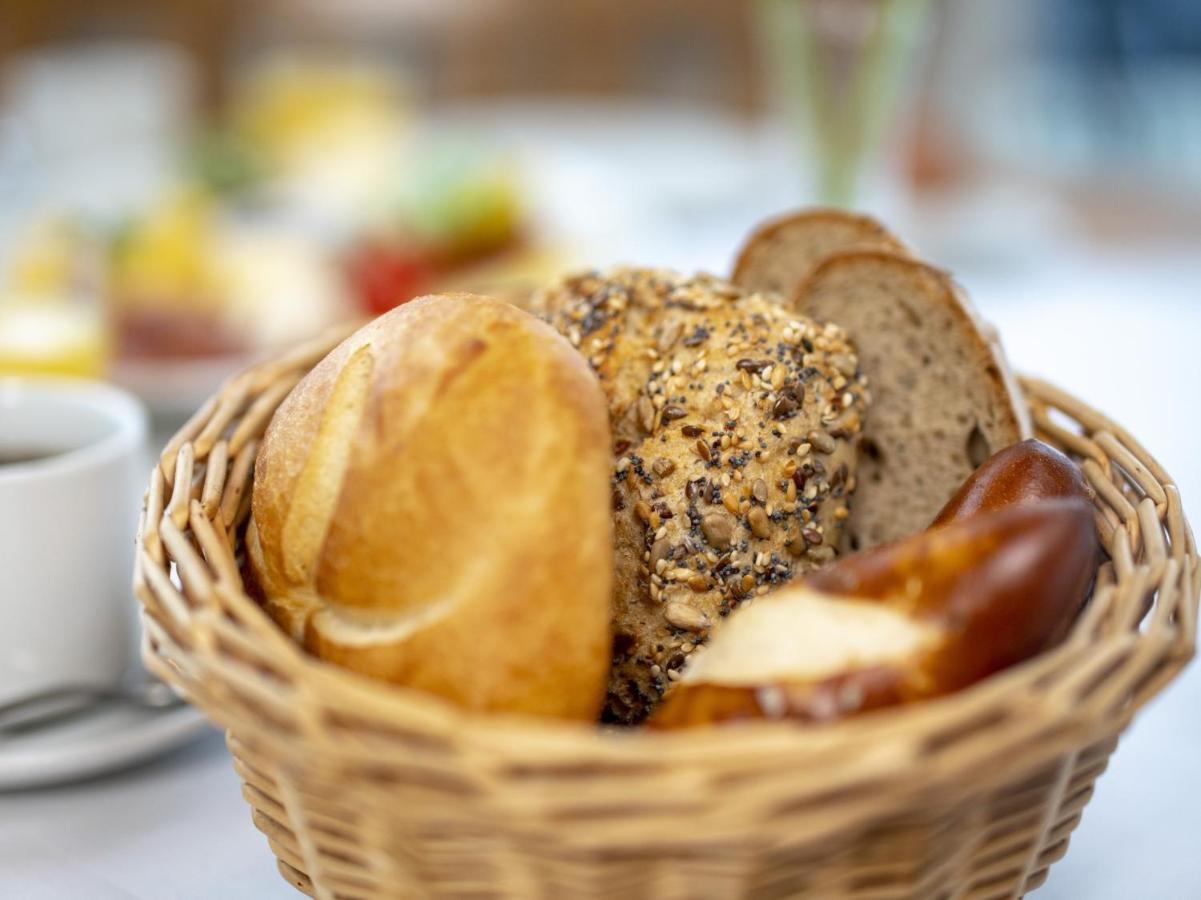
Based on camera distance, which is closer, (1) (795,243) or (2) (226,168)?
(1) (795,243)

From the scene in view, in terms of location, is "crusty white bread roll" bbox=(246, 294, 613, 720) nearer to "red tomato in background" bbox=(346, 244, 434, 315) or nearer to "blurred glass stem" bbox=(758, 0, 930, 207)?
"red tomato in background" bbox=(346, 244, 434, 315)

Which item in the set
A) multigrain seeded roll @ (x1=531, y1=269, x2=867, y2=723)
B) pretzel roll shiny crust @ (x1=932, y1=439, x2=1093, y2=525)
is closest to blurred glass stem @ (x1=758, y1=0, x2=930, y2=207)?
multigrain seeded roll @ (x1=531, y1=269, x2=867, y2=723)

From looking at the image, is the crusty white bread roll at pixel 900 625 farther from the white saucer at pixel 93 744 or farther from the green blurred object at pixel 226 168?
the green blurred object at pixel 226 168

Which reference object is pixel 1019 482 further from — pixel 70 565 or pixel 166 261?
pixel 166 261

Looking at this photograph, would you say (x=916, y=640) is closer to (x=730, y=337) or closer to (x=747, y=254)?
(x=730, y=337)

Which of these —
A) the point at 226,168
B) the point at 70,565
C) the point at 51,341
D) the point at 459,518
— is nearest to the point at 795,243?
the point at 459,518
